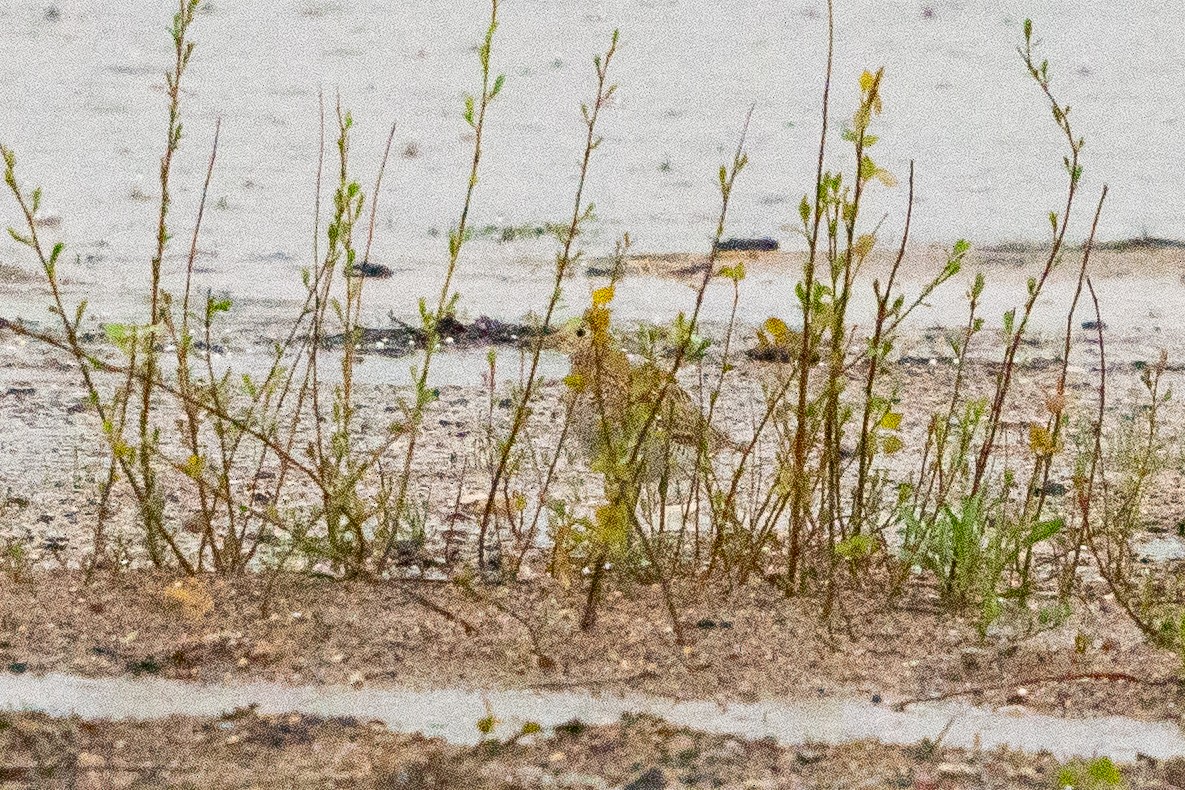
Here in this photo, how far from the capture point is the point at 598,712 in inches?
105

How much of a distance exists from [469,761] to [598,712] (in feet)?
0.91

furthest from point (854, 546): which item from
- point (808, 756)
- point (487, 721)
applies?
point (487, 721)

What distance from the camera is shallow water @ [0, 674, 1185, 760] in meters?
2.62

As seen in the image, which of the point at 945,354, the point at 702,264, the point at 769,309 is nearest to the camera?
the point at 945,354

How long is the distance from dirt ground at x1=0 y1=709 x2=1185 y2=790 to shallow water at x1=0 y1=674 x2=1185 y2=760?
0.14 feet

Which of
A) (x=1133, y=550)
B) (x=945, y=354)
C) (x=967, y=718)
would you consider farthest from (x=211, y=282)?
(x=967, y=718)

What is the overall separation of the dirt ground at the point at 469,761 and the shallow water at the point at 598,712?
4 cm

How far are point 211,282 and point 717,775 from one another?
206 inches

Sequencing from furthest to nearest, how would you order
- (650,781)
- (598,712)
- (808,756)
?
1. (598,712)
2. (808,756)
3. (650,781)

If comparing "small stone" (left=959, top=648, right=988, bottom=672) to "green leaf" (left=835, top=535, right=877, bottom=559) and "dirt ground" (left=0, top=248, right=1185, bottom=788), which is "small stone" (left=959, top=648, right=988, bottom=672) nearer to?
"dirt ground" (left=0, top=248, right=1185, bottom=788)

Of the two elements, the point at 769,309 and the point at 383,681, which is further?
the point at 769,309

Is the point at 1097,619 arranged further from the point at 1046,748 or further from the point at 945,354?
the point at 945,354

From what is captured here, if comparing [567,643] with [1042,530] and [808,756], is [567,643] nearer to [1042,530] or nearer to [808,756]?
[808,756]

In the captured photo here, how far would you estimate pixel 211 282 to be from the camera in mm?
7199
